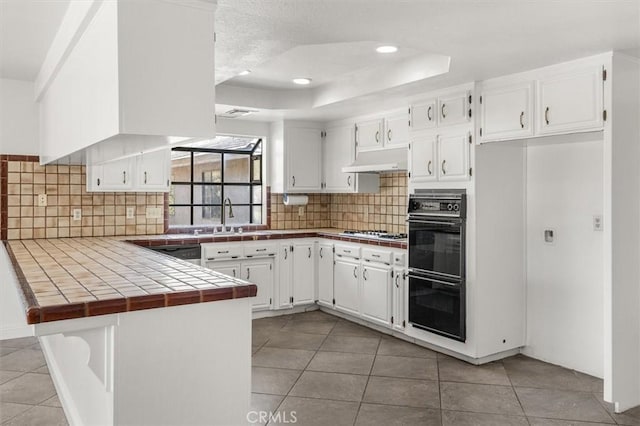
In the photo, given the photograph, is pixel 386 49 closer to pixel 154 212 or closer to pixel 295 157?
pixel 295 157

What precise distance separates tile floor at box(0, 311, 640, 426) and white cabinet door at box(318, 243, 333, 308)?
0.99m

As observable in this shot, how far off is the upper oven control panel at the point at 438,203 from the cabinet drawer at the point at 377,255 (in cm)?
51

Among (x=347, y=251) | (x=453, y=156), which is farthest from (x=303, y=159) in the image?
(x=453, y=156)

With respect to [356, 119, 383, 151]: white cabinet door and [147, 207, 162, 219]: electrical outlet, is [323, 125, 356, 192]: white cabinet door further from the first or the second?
[147, 207, 162, 219]: electrical outlet

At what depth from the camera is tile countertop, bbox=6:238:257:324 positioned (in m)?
1.87

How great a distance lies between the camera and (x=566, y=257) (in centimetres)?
388

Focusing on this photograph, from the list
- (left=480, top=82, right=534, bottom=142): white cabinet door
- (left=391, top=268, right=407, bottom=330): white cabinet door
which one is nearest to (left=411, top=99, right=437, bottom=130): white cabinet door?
(left=480, top=82, right=534, bottom=142): white cabinet door

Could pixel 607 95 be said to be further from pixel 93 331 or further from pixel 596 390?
pixel 93 331

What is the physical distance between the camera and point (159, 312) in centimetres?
204

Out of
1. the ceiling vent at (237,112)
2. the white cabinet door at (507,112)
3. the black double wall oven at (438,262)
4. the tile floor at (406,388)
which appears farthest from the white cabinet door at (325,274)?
the white cabinet door at (507,112)

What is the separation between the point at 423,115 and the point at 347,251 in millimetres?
1649

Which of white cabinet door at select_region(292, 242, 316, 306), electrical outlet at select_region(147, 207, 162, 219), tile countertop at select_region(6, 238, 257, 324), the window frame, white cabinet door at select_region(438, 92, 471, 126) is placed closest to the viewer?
tile countertop at select_region(6, 238, 257, 324)

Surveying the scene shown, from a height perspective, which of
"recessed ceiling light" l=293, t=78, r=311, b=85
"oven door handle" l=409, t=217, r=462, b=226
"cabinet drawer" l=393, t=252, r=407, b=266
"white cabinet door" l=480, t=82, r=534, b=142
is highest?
"recessed ceiling light" l=293, t=78, r=311, b=85

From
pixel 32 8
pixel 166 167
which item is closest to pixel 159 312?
pixel 32 8
